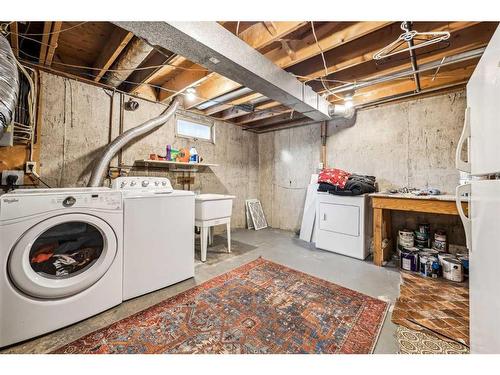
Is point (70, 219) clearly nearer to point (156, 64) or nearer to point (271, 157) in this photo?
point (156, 64)

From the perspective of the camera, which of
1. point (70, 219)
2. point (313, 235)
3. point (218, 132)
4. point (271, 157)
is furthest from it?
point (271, 157)

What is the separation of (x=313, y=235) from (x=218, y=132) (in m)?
2.62

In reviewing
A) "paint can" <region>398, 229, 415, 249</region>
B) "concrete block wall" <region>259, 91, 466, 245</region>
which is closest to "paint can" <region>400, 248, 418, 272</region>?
"paint can" <region>398, 229, 415, 249</region>

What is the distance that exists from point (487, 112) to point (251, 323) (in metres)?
1.69

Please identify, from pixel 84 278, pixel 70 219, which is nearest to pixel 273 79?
pixel 70 219

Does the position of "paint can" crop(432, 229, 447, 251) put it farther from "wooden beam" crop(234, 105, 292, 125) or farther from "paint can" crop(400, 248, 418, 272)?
"wooden beam" crop(234, 105, 292, 125)

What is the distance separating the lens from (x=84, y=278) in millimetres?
1473

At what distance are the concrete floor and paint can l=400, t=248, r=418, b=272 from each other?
191 millimetres

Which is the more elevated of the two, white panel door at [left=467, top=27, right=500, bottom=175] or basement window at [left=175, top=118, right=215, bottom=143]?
basement window at [left=175, top=118, right=215, bottom=143]

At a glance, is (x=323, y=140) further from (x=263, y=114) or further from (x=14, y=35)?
(x=14, y=35)

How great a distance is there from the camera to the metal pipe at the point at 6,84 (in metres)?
1.26

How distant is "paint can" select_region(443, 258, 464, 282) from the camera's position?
2.06 metres

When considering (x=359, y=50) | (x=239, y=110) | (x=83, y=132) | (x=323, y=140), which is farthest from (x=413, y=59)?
(x=83, y=132)

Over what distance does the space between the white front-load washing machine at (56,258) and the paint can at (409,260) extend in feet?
9.73
